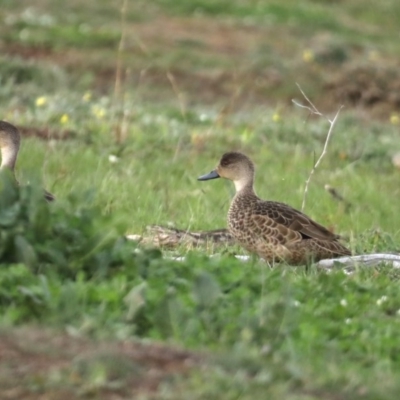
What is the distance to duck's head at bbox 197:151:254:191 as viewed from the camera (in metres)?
8.67

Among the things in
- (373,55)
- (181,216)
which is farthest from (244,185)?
(373,55)

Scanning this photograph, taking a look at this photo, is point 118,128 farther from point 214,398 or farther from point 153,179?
point 214,398

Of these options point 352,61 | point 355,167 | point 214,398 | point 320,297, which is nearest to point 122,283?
point 320,297

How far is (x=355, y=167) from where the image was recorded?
41.8ft

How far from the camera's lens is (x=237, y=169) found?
876 cm

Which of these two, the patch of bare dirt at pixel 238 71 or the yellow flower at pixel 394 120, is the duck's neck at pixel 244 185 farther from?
the patch of bare dirt at pixel 238 71

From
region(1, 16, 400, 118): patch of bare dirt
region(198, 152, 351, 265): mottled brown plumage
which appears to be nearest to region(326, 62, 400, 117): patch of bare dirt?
region(1, 16, 400, 118): patch of bare dirt

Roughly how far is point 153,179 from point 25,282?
526 centimetres

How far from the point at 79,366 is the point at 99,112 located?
8.57 metres

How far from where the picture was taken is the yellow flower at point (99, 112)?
12.8 m

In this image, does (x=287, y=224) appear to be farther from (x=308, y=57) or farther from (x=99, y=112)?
(x=308, y=57)

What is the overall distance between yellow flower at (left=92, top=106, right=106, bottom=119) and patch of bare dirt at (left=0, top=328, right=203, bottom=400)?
26.2 ft

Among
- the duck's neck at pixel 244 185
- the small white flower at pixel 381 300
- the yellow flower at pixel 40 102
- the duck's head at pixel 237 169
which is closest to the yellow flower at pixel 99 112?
the yellow flower at pixel 40 102

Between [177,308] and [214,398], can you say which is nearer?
[214,398]
